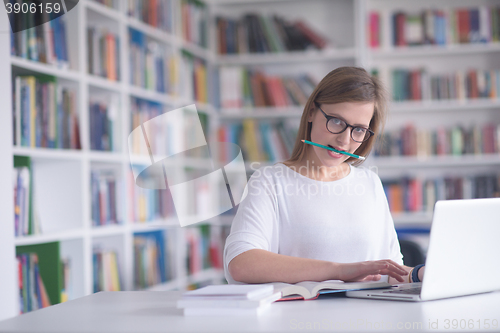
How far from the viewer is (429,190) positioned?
3.40m

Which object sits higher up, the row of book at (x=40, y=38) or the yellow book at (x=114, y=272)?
the row of book at (x=40, y=38)

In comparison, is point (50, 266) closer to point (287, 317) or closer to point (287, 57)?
point (287, 317)

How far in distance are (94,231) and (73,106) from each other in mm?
561

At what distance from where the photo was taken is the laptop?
95 centimetres

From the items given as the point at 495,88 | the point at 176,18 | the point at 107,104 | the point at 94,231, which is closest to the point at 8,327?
the point at 94,231

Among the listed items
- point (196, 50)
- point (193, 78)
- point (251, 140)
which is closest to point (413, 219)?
point (251, 140)

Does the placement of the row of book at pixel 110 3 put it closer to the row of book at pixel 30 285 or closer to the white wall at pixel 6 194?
the white wall at pixel 6 194

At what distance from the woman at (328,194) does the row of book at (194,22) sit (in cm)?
204

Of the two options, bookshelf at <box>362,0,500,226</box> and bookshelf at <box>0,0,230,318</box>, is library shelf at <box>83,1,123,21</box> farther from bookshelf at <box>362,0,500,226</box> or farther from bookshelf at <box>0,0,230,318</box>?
bookshelf at <box>362,0,500,226</box>

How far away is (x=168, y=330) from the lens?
814 mm

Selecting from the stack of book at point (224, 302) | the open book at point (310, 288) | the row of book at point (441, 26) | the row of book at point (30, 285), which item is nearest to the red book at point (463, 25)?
the row of book at point (441, 26)

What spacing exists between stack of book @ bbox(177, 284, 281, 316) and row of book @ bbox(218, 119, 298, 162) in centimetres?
253

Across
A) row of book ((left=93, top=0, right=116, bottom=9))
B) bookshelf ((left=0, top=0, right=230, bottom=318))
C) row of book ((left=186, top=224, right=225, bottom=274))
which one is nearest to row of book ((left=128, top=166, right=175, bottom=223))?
bookshelf ((left=0, top=0, right=230, bottom=318))

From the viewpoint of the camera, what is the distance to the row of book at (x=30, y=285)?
1.95 m
